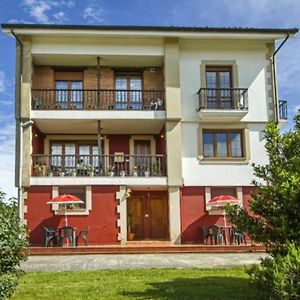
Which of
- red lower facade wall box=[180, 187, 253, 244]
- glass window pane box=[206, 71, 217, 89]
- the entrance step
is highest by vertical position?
glass window pane box=[206, 71, 217, 89]

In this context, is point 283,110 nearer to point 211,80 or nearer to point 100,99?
point 211,80

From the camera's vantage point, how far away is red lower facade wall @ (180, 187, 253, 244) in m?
19.9

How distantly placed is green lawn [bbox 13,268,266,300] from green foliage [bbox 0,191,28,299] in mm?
838

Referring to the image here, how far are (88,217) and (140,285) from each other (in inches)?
417

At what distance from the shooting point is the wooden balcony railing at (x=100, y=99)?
20.9 meters

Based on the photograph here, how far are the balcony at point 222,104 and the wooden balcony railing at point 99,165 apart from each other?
2.67m

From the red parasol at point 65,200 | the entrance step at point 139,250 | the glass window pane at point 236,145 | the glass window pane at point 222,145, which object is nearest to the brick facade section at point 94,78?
the glass window pane at point 222,145

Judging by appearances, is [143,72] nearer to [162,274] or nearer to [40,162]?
[40,162]

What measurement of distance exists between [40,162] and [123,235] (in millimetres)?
4728

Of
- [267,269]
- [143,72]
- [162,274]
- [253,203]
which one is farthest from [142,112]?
[267,269]

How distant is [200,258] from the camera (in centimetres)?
1473

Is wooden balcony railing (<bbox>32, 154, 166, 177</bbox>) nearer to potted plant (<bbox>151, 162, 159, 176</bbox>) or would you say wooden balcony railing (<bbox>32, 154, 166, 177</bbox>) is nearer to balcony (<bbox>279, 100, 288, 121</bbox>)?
potted plant (<bbox>151, 162, 159, 176</bbox>)

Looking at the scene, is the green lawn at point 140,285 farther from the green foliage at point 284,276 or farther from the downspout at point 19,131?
the downspout at point 19,131

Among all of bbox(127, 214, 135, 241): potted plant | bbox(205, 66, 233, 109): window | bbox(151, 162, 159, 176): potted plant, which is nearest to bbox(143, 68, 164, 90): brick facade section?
bbox(205, 66, 233, 109): window
